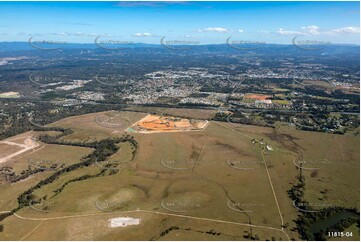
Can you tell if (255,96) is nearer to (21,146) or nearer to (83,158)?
(83,158)

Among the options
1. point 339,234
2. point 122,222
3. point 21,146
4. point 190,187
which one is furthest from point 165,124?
point 339,234

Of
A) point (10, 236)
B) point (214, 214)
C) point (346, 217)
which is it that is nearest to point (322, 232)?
point (346, 217)

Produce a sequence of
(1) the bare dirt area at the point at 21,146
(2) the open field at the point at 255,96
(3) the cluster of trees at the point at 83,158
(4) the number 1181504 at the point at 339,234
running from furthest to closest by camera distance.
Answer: (2) the open field at the point at 255,96, (1) the bare dirt area at the point at 21,146, (3) the cluster of trees at the point at 83,158, (4) the number 1181504 at the point at 339,234

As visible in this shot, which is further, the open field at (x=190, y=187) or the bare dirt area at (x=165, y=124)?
the bare dirt area at (x=165, y=124)

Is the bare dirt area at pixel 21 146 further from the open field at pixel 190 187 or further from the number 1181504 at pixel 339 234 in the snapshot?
the number 1181504 at pixel 339 234

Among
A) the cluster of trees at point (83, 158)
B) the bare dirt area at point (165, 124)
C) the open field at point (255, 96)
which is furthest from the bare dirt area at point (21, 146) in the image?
the open field at point (255, 96)

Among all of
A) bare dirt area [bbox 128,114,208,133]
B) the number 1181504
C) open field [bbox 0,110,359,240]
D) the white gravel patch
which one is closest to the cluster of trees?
A: open field [bbox 0,110,359,240]
